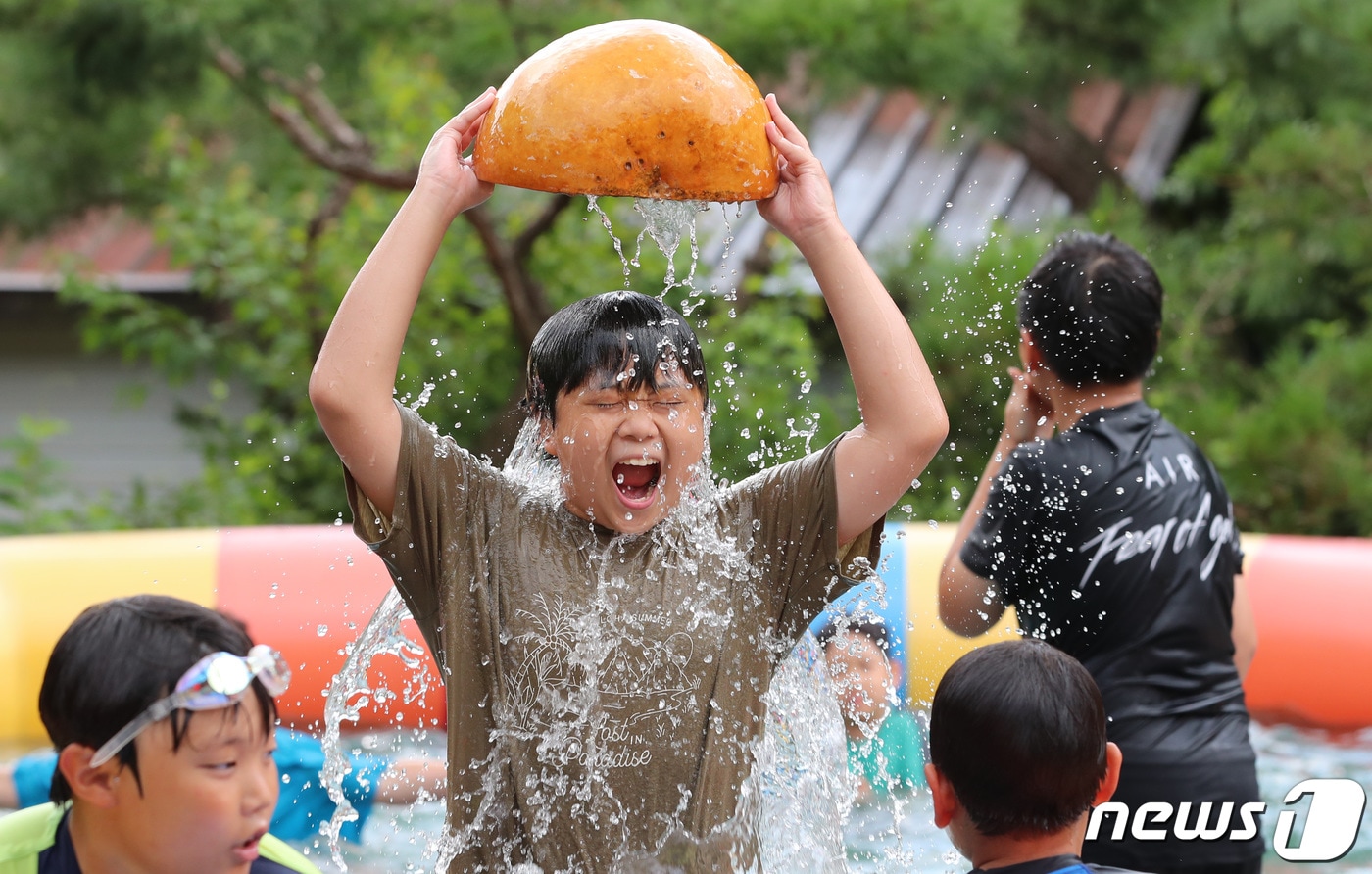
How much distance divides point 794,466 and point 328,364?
68 cm

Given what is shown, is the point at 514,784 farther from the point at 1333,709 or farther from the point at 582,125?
the point at 1333,709

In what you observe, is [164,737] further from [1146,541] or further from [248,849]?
[1146,541]

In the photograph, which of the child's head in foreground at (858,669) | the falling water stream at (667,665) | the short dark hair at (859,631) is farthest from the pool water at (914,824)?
the falling water stream at (667,665)

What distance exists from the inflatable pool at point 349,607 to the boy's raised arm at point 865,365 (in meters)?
2.16

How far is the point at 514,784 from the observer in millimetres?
1917

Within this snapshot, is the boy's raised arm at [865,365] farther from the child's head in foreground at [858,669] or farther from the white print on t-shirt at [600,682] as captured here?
the child's head in foreground at [858,669]

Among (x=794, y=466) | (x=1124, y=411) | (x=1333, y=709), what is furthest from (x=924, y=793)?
(x=794, y=466)

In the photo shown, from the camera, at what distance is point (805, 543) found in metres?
2.03

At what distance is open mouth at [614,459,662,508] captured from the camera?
2.00 meters

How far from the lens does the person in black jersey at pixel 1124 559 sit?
8.59 ft

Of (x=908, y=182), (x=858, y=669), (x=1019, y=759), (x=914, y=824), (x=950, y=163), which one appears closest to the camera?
(x=1019, y=759)

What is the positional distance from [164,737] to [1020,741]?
1.08 metres

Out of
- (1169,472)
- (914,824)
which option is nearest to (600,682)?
(1169,472)

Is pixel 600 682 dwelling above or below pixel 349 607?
above
